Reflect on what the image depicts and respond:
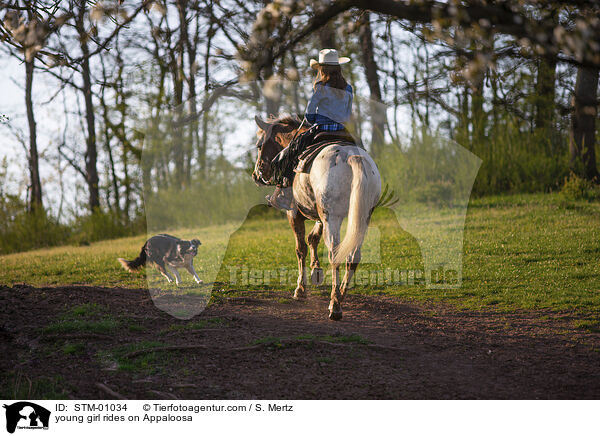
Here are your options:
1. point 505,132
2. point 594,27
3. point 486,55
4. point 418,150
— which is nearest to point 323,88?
point 486,55

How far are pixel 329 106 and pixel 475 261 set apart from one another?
14.3 feet

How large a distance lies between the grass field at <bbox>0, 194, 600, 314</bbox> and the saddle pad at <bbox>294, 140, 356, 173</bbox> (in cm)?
229

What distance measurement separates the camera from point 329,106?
6.46 metres

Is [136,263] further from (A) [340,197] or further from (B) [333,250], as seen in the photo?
(A) [340,197]

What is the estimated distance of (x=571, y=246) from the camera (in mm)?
9250

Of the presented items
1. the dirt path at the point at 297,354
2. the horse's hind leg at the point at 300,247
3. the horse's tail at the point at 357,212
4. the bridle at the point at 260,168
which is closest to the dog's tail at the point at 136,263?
the dirt path at the point at 297,354

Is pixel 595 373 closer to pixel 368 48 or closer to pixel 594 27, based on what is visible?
pixel 594 27

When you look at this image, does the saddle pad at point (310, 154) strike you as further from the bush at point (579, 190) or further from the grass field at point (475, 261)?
the bush at point (579, 190)

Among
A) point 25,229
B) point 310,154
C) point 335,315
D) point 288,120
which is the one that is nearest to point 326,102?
point 310,154

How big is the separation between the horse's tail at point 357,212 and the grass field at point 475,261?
2.31 m

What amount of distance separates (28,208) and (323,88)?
1649 centimetres

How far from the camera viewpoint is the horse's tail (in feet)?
18.7
